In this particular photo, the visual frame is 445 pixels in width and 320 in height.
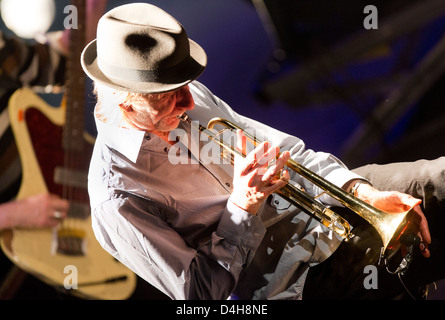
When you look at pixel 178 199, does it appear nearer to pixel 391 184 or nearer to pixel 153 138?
pixel 153 138

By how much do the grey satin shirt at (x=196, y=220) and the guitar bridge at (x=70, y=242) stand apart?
2.18ft

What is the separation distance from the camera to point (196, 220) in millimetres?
1914

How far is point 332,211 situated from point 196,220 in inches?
18.9

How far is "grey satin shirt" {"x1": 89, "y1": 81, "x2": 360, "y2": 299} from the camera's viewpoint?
1756 millimetres

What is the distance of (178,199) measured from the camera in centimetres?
189

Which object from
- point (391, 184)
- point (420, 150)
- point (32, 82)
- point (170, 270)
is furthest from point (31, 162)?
point (420, 150)

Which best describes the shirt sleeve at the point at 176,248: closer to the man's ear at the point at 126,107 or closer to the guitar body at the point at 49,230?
the man's ear at the point at 126,107

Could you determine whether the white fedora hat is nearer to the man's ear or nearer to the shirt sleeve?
the man's ear

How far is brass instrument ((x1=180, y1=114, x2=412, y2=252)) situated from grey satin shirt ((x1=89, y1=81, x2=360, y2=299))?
0.41ft

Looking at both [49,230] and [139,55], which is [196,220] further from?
[49,230]
